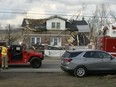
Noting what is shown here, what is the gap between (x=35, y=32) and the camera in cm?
6475

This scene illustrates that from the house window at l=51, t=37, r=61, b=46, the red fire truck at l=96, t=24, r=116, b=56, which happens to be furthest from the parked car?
the house window at l=51, t=37, r=61, b=46

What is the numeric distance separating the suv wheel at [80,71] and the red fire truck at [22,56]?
19.8 feet

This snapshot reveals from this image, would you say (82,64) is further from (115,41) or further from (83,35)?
(83,35)

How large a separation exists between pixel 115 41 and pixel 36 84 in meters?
8.78

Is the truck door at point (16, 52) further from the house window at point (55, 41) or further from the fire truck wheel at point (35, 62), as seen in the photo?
the house window at point (55, 41)

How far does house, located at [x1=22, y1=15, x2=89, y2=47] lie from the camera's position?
64.8 m

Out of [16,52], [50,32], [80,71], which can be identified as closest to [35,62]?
[16,52]

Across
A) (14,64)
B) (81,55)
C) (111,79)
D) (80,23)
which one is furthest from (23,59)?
(80,23)

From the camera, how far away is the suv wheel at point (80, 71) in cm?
2031

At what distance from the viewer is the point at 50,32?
65562 mm

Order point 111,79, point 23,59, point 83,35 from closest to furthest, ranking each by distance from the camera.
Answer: point 111,79, point 23,59, point 83,35

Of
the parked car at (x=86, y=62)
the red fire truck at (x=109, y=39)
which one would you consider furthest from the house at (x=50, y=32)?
the parked car at (x=86, y=62)

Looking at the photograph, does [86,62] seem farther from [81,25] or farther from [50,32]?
[81,25]

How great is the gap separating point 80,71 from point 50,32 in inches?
1787
